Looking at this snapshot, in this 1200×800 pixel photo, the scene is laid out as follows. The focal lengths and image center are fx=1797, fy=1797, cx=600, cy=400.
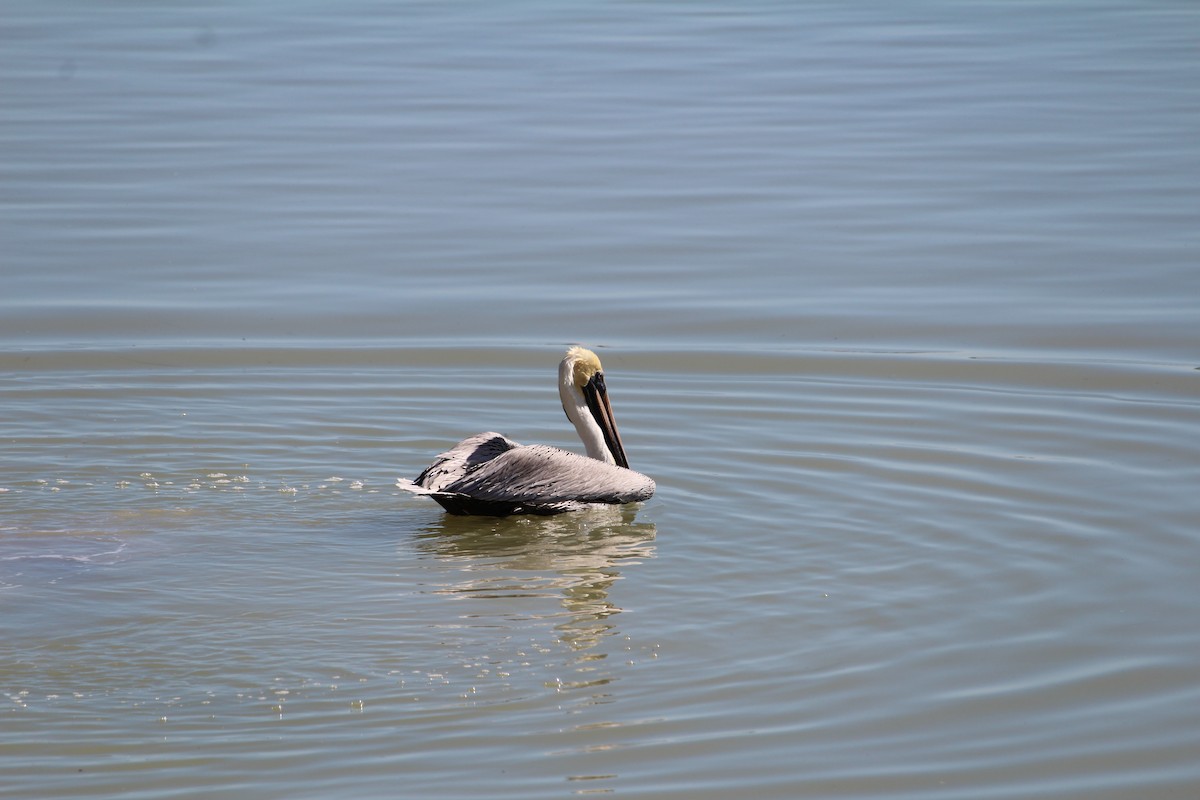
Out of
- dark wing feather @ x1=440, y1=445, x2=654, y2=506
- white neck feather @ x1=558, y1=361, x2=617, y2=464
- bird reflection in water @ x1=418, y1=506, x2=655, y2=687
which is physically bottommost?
bird reflection in water @ x1=418, y1=506, x2=655, y2=687

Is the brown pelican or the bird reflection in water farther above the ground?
the brown pelican

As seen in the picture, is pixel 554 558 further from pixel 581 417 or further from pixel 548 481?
pixel 581 417

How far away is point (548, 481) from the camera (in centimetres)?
823

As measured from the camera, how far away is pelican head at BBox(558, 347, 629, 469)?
8.88 metres

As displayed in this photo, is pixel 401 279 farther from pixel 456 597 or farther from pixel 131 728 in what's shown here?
pixel 131 728

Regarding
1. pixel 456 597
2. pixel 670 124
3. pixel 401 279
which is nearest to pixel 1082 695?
pixel 456 597

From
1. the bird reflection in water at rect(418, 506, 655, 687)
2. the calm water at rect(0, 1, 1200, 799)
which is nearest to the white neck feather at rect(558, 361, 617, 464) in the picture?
the calm water at rect(0, 1, 1200, 799)

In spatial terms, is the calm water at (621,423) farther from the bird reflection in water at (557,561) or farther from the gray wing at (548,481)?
the gray wing at (548,481)

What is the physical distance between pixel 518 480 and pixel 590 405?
1.01 metres

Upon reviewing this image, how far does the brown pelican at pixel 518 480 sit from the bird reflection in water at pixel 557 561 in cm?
9

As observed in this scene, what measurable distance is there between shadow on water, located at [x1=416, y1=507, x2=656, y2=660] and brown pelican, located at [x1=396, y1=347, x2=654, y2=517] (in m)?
0.09

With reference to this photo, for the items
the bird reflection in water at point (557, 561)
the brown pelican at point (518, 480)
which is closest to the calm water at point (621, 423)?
the bird reflection in water at point (557, 561)

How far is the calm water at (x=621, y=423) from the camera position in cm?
564

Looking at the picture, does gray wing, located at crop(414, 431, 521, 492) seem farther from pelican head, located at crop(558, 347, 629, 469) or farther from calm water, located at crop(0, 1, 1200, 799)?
pelican head, located at crop(558, 347, 629, 469)
